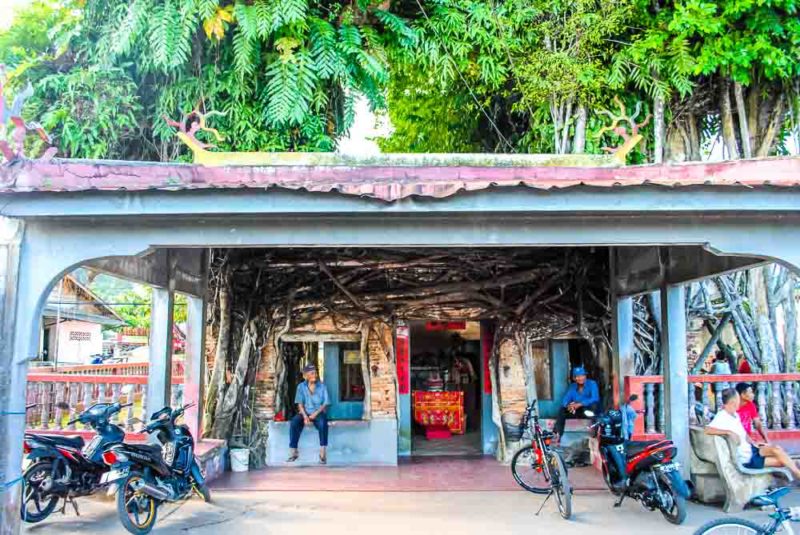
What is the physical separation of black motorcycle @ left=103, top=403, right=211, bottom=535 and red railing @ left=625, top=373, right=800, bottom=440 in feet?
16.4

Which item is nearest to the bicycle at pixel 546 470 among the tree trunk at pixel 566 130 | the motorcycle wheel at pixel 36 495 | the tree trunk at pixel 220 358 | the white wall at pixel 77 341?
the tree trunk at pixel 220 358

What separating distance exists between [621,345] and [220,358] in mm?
5501

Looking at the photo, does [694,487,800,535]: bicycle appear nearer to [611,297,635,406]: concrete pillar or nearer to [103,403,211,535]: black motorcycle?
[611,297,635,406]: concrete pillar

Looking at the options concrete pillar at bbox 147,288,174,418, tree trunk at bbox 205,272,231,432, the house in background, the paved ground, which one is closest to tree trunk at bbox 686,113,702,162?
the paved ground

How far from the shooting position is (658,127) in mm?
10070

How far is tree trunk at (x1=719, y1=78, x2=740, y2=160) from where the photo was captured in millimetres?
9906

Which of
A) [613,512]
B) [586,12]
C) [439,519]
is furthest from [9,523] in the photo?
[586,12]

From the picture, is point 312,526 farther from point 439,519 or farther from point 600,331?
point 600,331

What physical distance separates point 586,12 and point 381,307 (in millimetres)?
6322

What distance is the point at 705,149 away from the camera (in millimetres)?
11031

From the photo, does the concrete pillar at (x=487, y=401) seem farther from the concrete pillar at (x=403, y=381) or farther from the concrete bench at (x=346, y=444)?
the concrete bench at (x=346, y=444)

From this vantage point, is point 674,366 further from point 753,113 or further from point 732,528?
point 753,113

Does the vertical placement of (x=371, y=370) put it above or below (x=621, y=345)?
below

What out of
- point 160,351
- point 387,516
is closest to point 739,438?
point 387,516
